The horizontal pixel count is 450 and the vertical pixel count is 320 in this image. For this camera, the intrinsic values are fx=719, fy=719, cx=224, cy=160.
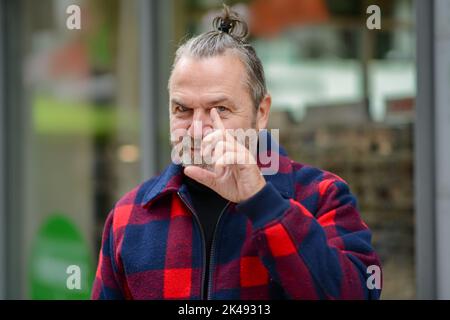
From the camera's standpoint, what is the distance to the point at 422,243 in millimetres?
3035

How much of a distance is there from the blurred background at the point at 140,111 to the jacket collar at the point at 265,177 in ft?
8.27

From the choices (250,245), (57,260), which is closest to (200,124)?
(250,245)

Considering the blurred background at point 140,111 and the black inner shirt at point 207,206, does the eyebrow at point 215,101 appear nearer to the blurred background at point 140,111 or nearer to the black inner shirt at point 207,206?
the black inner shirt at point 207,206

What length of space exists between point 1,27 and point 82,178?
129cm

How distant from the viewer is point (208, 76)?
160cm

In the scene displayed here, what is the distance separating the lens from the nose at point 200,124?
62.3 inches

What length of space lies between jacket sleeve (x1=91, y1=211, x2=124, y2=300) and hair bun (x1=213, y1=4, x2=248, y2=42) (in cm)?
56

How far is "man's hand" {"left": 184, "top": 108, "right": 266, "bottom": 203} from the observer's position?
1435 millimetres

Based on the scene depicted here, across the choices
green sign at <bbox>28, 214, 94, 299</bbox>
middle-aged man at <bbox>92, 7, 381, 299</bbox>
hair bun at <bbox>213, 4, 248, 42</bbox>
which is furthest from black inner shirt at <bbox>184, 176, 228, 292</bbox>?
green sign at <bbox>28, 214, 94, 299</bbox>

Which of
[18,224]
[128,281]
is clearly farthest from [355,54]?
[128,281]

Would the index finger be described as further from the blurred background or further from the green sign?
the green sign

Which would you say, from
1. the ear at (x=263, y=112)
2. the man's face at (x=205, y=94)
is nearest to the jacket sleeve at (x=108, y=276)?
the man's face at (x=205, y=94)

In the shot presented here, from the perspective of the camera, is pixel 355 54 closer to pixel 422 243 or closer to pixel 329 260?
pixel 422 243

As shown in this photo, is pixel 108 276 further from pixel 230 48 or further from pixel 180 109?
pixel 230 48
